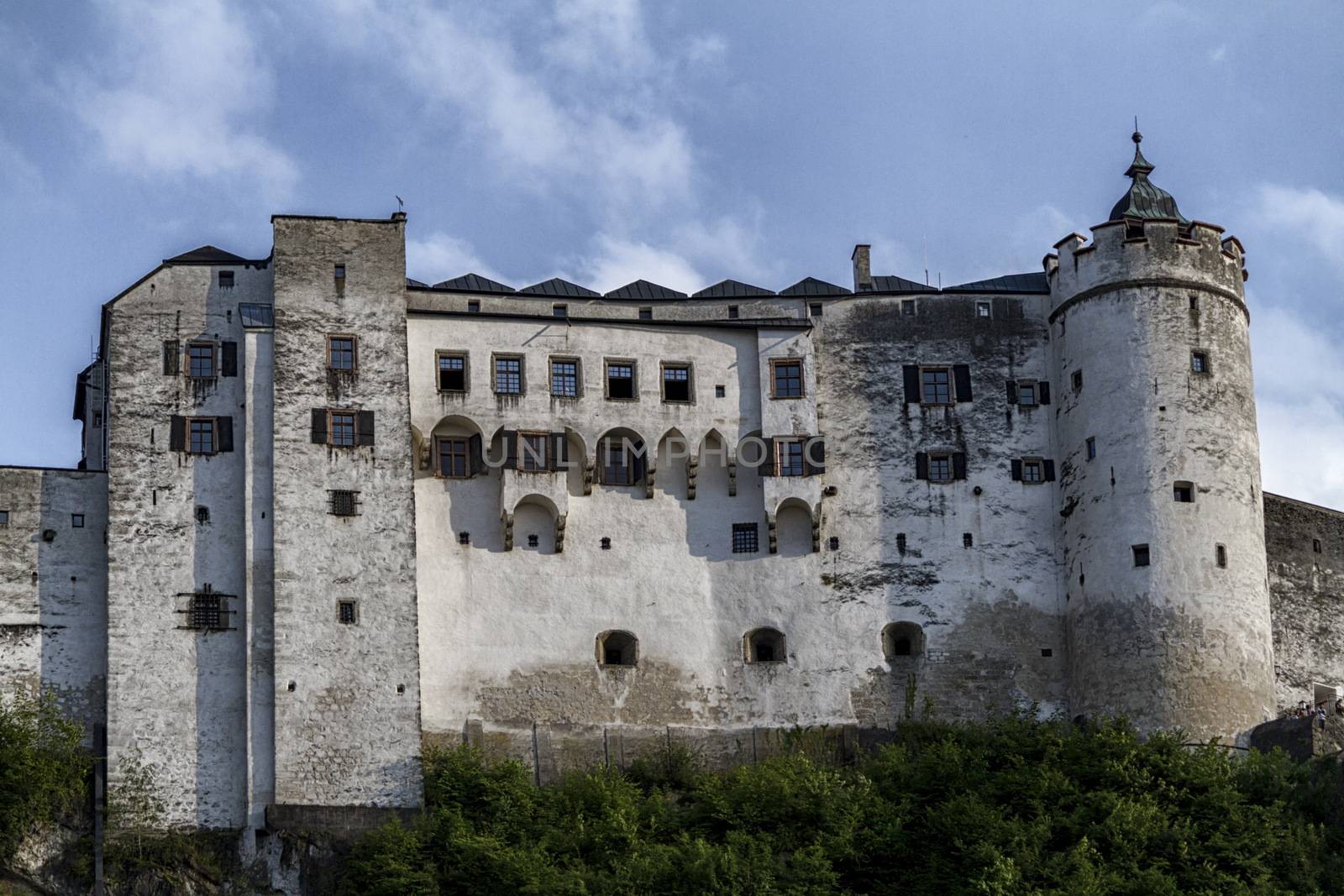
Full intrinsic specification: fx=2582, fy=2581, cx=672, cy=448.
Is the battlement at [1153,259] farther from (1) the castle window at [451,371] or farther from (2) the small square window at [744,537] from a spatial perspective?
(1) the castle window at [451,371]

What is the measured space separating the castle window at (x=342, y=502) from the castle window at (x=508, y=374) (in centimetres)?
539

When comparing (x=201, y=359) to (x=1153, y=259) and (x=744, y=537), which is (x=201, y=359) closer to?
(x=744, y=537)

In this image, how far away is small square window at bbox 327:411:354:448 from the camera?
64.6m

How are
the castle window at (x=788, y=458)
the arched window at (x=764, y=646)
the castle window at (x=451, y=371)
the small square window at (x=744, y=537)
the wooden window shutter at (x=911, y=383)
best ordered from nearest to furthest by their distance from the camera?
1. the castle window at (x=451, y=371)
2. the arched window at (x=764, y=646)
3. the castle window at (x=788, y=458)
4. the small square window at (x=744, y=537)
5. the wooden window shutter at (x=911, y=383)

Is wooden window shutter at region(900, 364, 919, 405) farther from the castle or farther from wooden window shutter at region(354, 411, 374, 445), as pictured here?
wooden window shutter at region(354, 411, 374, 445)

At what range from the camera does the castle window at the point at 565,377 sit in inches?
2667

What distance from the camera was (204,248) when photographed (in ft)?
222

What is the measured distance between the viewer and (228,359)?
65.6 m

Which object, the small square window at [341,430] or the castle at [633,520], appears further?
the small square window at [341,430]

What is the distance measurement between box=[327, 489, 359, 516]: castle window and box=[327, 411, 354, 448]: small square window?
1228 millimetres

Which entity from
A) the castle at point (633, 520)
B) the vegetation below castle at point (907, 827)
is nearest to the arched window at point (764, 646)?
the castle at point (633, 520)

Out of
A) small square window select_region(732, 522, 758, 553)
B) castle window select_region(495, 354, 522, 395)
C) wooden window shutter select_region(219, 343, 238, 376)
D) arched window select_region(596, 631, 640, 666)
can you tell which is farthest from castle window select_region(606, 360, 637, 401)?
wooden window shutter select_region(219, 343, 238, 376)

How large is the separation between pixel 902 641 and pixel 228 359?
19.0 m

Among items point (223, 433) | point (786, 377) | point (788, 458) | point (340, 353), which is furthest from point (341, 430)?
point (786, 377)
